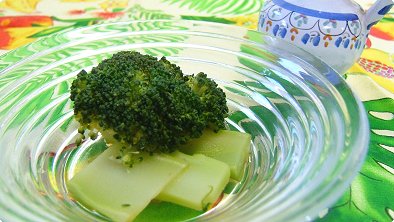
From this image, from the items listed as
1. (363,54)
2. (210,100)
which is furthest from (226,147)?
(363,54)

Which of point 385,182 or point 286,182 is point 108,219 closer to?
point 286,182

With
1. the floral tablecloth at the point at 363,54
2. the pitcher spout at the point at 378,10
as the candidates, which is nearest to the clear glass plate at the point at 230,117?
the floral tablecloth at the point at 363,54

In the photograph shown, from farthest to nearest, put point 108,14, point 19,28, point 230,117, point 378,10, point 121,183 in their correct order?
point 108,14
point 19,28
point 378,10
point 230,117
point 121,183

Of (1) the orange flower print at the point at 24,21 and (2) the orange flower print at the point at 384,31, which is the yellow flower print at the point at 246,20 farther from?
(1) the orange flower print at the point at 24,21

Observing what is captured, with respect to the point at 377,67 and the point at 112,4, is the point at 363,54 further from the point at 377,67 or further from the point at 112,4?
the point at 112,4

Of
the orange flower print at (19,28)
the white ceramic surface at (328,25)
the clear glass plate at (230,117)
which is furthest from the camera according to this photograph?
the orange flower print at (19,28)

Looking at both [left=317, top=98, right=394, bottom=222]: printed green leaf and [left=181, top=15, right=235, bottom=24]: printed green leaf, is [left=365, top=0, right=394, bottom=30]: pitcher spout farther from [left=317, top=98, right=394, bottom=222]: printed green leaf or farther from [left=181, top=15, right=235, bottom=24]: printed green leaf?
[left=181, top=15, right=235, bottom=24]: printed green leaf
